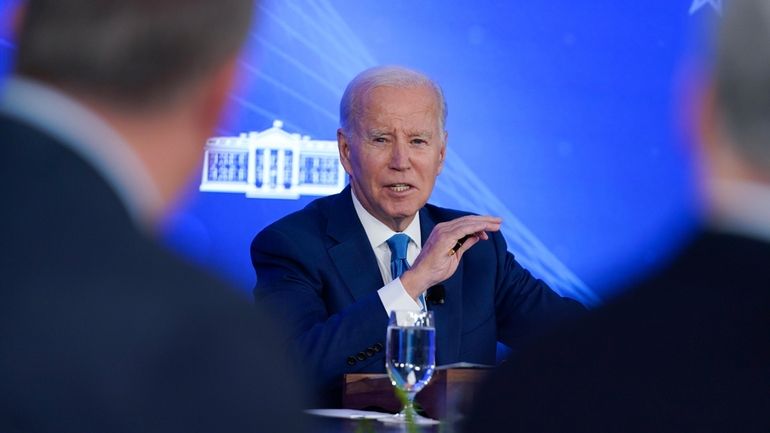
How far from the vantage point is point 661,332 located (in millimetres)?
828

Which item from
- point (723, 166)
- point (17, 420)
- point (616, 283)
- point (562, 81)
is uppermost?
point (562, 81)

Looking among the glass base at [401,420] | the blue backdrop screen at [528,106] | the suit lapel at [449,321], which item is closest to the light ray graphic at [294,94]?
the blue backdrop screen at [528,106]

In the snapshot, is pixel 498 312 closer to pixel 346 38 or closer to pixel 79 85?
pixel 346 38

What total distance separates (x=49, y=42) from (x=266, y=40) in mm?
4055

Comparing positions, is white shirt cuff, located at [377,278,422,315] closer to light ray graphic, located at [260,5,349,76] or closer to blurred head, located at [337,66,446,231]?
blurred head, located at [337,66,446,231]

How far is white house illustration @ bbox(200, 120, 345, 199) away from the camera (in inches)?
187

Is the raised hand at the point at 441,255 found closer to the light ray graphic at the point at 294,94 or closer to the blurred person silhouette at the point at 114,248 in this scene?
the light ray graphic at the point at 294,94

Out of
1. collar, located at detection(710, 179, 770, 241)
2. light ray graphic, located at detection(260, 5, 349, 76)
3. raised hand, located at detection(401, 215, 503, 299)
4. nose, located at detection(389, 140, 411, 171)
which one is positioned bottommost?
collar, located at detection(710, 179, 770, 241)

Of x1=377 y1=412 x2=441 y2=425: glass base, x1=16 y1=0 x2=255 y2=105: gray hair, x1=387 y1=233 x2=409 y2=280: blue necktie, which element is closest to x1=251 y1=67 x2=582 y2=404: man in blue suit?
x1=387 y1=233 x2=409 y2=280: blue necktie

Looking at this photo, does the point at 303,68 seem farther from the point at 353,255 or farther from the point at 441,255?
the point at 441,255

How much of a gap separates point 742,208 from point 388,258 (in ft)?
9.21

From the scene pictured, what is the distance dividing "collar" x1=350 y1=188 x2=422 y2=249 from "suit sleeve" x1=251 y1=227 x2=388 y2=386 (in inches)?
9.0

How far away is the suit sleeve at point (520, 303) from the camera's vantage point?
371cm

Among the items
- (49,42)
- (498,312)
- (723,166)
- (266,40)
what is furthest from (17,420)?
(266,40)
